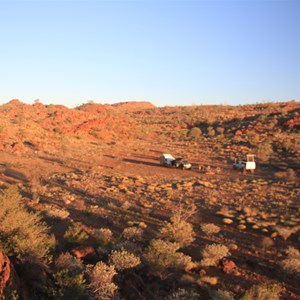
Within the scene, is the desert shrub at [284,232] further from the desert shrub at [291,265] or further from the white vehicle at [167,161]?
the white vehicle at [167,161]

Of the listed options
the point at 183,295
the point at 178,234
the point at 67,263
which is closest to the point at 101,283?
the point at 67,263

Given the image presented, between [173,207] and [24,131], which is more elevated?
[24,131]

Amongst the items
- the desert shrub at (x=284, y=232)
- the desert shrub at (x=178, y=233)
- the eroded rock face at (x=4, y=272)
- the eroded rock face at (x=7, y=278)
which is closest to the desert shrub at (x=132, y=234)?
the desert shrub at (x=178, y=233)

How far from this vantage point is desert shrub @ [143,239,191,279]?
8508 mm

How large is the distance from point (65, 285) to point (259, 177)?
740 inches

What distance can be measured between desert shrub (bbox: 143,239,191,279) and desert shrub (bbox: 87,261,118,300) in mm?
1555

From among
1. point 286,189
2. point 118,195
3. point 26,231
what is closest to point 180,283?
point 26,231

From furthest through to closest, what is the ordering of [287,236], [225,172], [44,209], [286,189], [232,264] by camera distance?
1. [225,172]
2. [286,189]
3. [44,209]
4. [287,236]
5. [232,264]

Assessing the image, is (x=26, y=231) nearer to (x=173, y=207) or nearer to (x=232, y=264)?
(x=232, y=264)

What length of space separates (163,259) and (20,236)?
12.2ft

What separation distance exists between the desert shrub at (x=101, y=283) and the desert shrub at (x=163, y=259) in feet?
5.10

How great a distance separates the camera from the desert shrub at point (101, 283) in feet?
21.7

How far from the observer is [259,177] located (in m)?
22.7

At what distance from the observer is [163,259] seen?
28.7 feet
